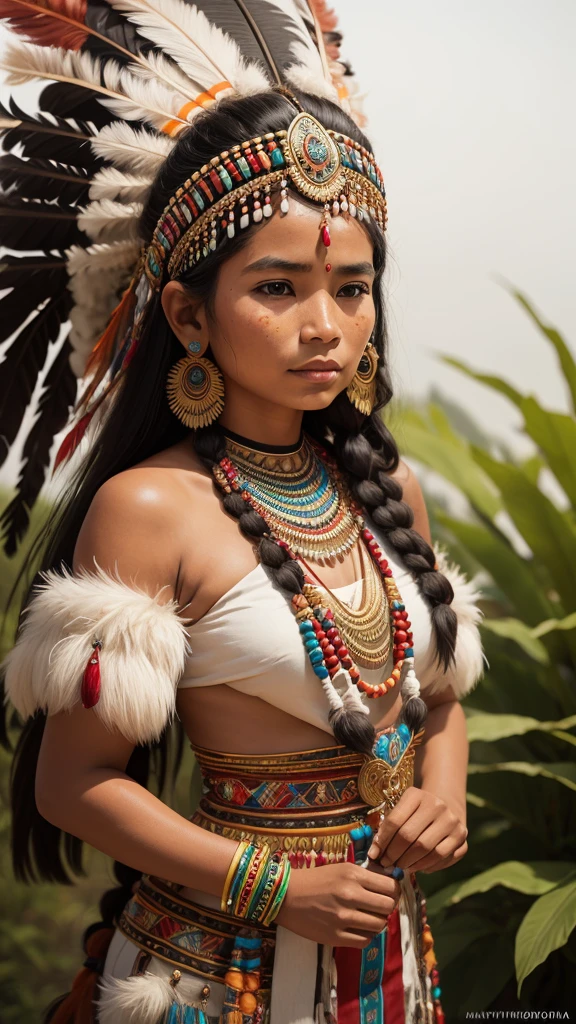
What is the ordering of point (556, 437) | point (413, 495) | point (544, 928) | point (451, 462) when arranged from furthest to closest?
point (451, 462)
point (556, 437)
point (544, 928)
point (413, 495)

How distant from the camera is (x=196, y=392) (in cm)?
120

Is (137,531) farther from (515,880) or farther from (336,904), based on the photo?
(515,880)

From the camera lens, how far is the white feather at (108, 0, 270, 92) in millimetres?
1284

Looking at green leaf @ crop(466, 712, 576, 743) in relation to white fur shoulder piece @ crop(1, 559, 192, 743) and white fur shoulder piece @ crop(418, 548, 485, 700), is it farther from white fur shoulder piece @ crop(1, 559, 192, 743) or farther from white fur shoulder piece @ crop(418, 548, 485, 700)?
white fur shoulder piece @ crop(1, 559, 192, 743)

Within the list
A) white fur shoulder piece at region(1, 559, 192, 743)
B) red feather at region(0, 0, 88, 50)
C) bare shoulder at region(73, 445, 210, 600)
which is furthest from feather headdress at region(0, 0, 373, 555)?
white fur shoulder piece at region(1, 559, 192, 743)

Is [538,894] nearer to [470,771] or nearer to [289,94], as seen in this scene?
[470,771]

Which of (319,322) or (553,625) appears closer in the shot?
(319,322)

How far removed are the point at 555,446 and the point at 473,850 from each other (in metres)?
0.90

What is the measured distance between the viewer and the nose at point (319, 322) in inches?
44.4

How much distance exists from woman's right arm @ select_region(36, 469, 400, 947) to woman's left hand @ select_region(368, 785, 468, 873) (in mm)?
53

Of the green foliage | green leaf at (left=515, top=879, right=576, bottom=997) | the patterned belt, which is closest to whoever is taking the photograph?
the patterned belt

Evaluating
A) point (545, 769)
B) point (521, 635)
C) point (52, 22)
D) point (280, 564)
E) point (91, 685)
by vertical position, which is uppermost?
point (52, 22)

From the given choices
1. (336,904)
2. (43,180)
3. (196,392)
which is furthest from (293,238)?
(336,904)

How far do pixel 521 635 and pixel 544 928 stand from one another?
23.5 inches
